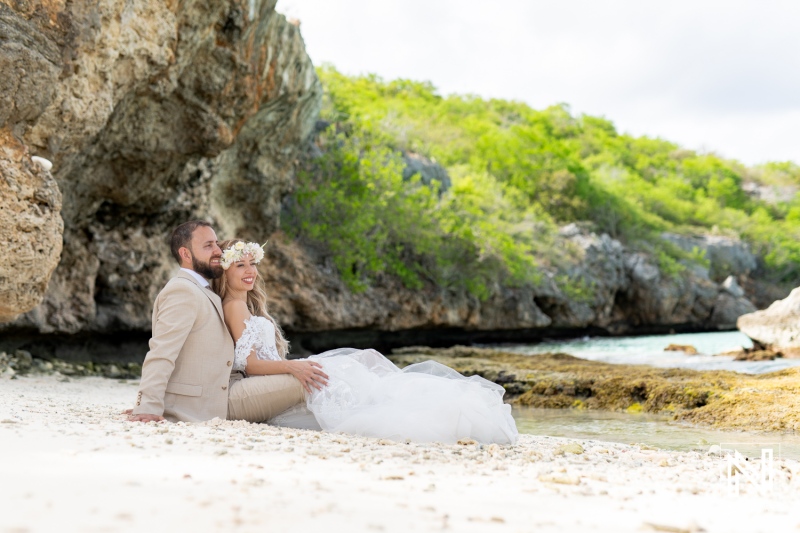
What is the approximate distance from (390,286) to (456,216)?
141 inches

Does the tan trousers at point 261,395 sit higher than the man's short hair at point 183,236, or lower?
lower

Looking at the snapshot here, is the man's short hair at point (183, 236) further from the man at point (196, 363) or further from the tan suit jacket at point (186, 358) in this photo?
the tan suit jacket at point (186, 358)

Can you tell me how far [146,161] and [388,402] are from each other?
29.7 feet

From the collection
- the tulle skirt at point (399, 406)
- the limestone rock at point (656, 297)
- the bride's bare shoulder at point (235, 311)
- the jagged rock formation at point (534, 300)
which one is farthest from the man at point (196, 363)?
the limestone rock at point (656, 297)

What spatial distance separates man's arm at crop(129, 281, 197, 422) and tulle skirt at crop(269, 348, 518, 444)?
98cm

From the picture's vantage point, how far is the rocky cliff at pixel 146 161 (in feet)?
27.1

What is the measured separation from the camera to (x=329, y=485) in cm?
321

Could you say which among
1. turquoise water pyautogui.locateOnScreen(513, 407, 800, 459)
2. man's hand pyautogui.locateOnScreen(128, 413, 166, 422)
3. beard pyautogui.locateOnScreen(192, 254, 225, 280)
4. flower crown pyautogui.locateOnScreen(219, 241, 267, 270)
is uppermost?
flower crown pyautogui.locateOnScreen(219, 241, 267, 270)

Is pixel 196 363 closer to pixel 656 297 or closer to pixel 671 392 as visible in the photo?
pixel 671 392

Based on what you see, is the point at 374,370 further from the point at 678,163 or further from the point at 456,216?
the point at 678,163

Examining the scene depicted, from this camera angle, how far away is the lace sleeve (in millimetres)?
5504

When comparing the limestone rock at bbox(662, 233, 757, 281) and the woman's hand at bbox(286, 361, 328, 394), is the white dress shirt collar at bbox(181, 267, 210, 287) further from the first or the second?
the limestone rock at bbox(662, 233, 757, 281)

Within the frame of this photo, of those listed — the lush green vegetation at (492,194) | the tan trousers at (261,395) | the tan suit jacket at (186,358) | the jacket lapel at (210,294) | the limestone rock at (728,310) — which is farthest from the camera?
the limestone rock at (728,310)

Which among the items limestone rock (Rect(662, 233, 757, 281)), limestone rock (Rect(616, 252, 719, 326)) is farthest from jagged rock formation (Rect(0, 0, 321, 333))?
limestone rock (Rect(662, 233, 757, 281))
